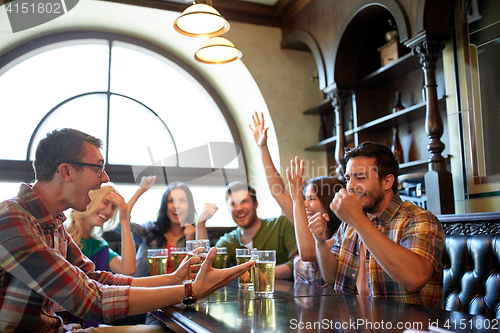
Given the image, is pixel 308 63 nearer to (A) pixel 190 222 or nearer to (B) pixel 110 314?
(A) pixel 190 222

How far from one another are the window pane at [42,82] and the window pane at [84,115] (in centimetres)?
7

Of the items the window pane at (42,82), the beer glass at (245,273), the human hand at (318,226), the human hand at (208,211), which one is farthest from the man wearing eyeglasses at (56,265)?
the window pane at (42,82)

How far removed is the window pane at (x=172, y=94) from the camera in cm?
416

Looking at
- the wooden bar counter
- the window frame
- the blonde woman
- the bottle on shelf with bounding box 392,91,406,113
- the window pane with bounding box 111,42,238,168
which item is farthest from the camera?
the window pane with bounding box 111,42,238,168

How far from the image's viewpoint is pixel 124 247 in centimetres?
258

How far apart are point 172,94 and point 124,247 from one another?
2166 mm

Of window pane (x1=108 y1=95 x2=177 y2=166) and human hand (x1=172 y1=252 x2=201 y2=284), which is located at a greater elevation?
window pane (x1=108 y1=95 x2=177 y2=166)

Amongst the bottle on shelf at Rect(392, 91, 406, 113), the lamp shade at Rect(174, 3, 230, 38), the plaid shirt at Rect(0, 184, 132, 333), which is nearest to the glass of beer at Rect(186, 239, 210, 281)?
the plaid shirt at Rect(0, 184, 132, 333)

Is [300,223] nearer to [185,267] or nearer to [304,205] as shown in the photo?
[304,205]

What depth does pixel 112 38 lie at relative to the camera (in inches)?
160

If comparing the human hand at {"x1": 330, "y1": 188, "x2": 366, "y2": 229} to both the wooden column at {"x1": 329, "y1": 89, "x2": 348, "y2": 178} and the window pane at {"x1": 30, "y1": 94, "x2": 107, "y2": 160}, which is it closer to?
the wooden column at {"x1": 329, "y1": 89, "x2": 348, "y2": 178}

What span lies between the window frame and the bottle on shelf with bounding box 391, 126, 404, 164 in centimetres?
169

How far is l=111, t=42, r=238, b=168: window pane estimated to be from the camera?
13.7 ft

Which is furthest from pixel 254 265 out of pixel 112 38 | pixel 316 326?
pixel 112 38
